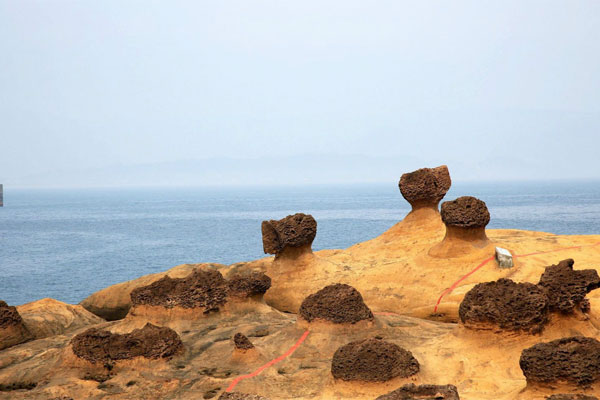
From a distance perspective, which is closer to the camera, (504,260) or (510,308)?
(510,308)

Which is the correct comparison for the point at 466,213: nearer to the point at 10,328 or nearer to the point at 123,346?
the point at 123,346

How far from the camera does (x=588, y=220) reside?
9538cm

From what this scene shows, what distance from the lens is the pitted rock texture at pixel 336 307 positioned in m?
15.5

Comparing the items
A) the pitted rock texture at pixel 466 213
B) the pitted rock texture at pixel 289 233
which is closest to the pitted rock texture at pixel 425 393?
the pitted rock texture at pixel 466 213

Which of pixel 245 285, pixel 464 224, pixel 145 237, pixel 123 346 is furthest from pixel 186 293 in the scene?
pixel 145 237

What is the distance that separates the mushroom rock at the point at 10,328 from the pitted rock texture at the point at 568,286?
14.3m

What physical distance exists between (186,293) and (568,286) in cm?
1014

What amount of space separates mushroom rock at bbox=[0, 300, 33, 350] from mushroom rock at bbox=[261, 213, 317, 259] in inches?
344

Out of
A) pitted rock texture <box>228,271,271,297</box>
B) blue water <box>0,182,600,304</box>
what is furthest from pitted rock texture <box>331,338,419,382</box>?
blue water <box>0,182,600,304</box>

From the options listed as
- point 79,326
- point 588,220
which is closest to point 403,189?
point 79,326

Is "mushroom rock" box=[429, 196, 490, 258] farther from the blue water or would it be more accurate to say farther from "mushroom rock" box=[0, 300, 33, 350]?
the blue water

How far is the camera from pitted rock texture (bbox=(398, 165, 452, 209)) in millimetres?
25047

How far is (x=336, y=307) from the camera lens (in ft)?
51.0

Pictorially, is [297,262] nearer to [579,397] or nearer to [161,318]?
[161,318]
